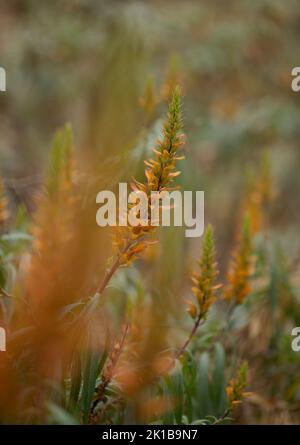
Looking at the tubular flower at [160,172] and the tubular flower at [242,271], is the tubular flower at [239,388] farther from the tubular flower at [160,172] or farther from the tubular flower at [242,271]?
the tubular flower at [160,172]

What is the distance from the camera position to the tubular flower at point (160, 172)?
839 millimetres

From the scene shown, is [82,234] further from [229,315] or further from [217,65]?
[217,65]

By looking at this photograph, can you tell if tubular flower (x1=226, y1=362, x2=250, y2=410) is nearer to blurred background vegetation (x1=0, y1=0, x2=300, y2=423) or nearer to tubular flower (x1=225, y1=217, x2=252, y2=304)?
tubular flower (x1=225, y1=217, x2=252, y2=304)

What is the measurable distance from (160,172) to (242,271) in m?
0.47

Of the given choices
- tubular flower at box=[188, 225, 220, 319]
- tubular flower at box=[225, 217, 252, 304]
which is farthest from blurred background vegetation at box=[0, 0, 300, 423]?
tubular flower at box=[188, 225, 220, 319]

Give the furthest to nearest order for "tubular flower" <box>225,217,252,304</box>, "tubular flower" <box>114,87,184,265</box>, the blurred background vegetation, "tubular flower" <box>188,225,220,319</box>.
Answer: the blurred background vegetation → "tubular flower" <box>225,217,252,304</box> → "tubular flower" <box>188,225,220,319</box> → "tubular flower" <box>114,87,184,265</box>

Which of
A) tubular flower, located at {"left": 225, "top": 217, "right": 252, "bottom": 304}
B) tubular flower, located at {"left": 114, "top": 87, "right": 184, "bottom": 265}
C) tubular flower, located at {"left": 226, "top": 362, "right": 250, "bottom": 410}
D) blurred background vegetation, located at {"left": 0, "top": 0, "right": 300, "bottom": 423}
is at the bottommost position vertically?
tubular flower, located at {"left": 226, "top": 362, "right": 250, "bottom": 410}

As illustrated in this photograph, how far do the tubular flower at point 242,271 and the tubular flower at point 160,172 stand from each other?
42 cm

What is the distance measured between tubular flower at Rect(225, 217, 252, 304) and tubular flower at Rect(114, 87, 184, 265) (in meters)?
0.42

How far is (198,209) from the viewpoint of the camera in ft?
Answer: 5.12

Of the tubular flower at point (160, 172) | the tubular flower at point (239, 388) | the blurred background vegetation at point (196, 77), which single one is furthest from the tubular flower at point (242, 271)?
the blurred background vegetation at point (196, 77)

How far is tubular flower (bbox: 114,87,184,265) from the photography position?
2.75 feet

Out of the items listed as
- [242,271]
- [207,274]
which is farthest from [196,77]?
[207,274]

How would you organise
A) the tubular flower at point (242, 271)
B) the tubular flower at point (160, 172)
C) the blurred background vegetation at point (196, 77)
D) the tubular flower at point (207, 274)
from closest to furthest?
the tubular flower at point (160, 172)
the tubular flower at point (207, 274)
the tubular flower at point (242, 271)
the blurred background vegetation at point (196, 77)
